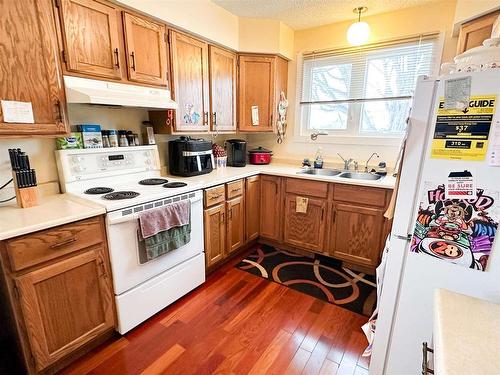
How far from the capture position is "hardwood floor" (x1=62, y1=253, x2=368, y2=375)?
4.88 feet

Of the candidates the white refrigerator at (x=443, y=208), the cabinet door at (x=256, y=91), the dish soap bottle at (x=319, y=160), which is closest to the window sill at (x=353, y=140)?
the dish soap bottle at (x=319, y=160)

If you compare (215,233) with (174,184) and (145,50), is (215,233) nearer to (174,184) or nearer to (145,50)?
(174,184)

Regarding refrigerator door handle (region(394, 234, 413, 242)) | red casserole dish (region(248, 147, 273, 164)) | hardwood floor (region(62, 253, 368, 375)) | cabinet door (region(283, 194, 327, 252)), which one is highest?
red casserole dish (region(248, 147, 273, 164))

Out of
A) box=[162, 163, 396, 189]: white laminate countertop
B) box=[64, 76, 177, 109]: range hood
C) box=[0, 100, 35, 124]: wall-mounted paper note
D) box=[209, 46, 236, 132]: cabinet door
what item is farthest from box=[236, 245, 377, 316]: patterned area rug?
box=[0, 100, 35, 124]: wall-mounted paper note

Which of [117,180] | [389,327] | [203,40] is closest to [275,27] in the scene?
[203,40]

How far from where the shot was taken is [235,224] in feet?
8.45

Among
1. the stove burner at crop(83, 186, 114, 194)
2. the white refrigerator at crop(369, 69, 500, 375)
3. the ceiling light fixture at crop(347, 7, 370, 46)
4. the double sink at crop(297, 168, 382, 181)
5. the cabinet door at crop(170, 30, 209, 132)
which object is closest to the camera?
the white refrigerator at crop(369, 69, 500, 375)

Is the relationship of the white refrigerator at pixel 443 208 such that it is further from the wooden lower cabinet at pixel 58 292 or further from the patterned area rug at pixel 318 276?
the wooden lower cabinet at pixel 58 292

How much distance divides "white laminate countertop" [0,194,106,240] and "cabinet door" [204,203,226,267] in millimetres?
919

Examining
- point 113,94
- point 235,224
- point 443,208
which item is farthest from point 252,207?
point 443,208

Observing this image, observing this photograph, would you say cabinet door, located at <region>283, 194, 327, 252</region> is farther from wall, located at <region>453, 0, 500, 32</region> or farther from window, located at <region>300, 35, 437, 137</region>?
wall, located at <region>453, 0, 500, 32</region>

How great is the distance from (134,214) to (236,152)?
157cm

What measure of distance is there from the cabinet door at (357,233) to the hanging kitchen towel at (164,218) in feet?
4.54

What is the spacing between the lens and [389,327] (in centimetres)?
123
